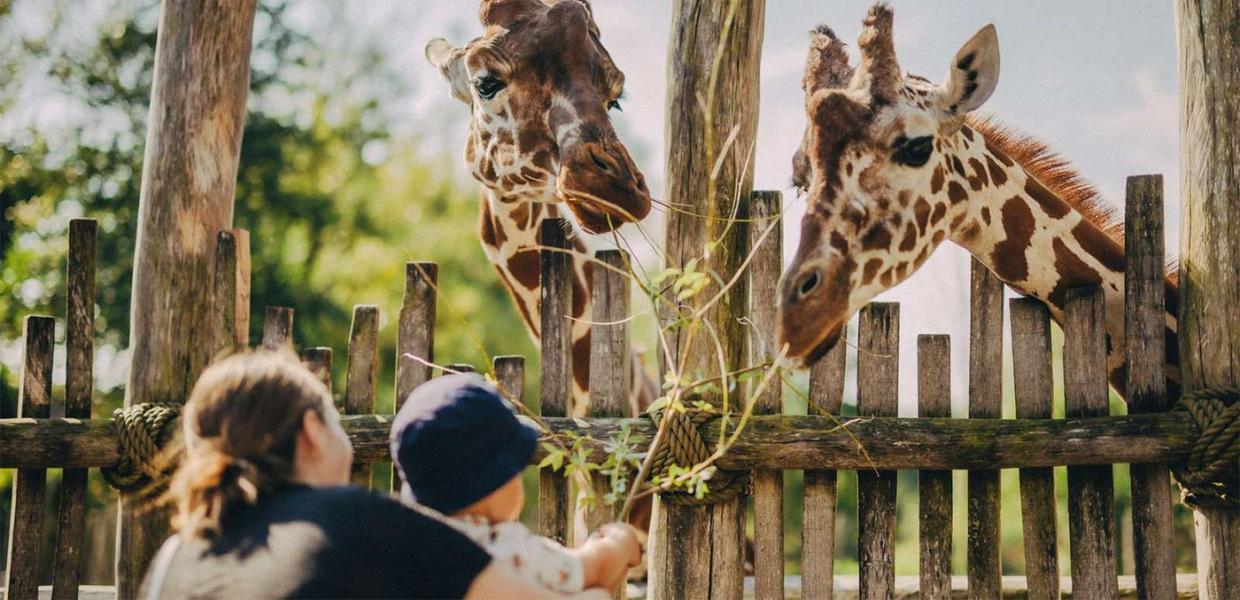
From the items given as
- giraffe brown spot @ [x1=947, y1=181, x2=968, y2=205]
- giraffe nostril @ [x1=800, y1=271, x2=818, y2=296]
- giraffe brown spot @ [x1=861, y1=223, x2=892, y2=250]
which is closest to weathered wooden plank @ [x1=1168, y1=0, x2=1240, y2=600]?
giraffe brown spot @ [x1=947, y1=181, x2=968, y2=205]

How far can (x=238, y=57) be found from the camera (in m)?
4.33

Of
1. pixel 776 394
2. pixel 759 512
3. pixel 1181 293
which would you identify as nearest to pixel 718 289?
pixel 776 394

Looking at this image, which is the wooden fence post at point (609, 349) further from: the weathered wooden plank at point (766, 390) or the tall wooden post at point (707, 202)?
the weathered wooden plank at point (766, 390)

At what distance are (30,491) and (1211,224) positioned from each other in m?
4.43


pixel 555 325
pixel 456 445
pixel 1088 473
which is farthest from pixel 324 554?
pixel 1088 473

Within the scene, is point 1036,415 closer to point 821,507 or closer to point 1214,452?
point 1214,452

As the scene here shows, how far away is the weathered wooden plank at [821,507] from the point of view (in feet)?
12.3

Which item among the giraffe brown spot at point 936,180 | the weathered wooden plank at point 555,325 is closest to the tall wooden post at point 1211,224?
the giraffe brown spot at point 936,180

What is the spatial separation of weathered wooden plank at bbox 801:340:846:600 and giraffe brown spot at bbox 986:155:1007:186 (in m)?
0.89

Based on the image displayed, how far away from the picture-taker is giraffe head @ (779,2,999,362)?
3482 millimetres

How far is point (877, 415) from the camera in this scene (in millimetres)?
3814

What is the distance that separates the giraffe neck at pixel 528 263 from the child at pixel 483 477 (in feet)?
8.83

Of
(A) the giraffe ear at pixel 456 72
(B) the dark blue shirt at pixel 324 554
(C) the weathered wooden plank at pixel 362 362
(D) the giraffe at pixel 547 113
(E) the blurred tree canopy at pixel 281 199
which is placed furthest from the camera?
(E) the blurred tree canopy at pixel 281 199

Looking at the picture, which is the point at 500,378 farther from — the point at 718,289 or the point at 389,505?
the point at 389,505
